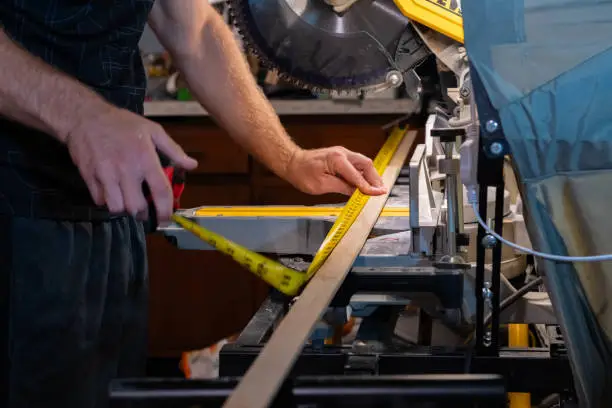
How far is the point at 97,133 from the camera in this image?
0.84m

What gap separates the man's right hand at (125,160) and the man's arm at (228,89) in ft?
1.97

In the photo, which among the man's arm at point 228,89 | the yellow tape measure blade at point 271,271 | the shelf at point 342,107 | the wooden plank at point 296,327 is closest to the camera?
the wooden plank at point 296,327

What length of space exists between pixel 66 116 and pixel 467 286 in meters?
0.57

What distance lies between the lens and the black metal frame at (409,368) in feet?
2.07

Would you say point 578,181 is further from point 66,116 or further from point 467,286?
point 66,116

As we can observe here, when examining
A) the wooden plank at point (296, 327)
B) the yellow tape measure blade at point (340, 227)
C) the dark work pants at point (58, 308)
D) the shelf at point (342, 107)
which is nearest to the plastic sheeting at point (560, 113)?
the wooden plank at point (296, 327)

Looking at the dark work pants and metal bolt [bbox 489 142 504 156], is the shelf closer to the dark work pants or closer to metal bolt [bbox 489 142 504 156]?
the dark work pants

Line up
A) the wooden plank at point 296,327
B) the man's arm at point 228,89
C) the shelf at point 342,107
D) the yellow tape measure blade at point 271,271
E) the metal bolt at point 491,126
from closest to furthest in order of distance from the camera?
the wooden plank at point 296,327 → the metal bolt at point 491,126 → the yellow tape measure blade at point 271,271 → the man's arm at point 228,89 → the shelf at point 342,107

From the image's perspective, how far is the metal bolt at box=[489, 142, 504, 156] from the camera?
776mm

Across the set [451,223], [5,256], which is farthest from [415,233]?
[5,256]

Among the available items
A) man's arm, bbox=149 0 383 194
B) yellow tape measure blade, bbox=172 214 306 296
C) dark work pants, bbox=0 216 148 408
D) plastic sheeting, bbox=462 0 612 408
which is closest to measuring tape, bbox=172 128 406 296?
yellow tape measure blade, bbox=172 214 306 296

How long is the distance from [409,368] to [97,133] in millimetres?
451

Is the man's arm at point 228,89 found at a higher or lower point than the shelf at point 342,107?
lower

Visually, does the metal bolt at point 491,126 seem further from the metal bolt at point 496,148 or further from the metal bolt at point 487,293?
the metal bolt at point 487,293
